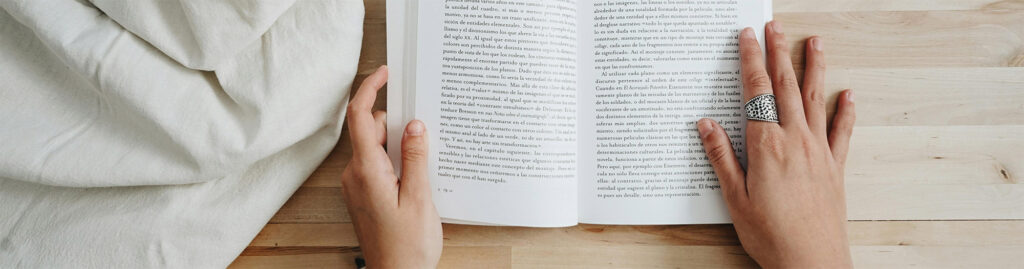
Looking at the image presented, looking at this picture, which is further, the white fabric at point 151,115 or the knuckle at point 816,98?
the knuckle at point 816,98

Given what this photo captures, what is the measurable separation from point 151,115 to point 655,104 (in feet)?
1.98

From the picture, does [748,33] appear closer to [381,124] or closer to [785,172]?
[785,172]

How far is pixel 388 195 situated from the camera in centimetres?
64

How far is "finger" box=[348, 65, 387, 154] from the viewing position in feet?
2.07

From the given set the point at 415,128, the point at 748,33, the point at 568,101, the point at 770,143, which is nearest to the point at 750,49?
the point at 748,33

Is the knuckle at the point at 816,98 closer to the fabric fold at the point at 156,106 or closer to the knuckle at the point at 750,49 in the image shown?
the knuckle at the point at 750,49

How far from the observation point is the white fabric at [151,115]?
22.5 inches

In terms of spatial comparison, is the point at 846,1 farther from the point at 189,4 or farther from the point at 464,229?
the point at 189,4

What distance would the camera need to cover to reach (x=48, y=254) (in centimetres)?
61

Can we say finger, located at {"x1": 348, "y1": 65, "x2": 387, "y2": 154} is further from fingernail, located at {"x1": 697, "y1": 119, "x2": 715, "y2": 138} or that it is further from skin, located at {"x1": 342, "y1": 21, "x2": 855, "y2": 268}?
fingernail, located at {"x1": 697, "y1": 119, "x2": 715, "y2": 138}

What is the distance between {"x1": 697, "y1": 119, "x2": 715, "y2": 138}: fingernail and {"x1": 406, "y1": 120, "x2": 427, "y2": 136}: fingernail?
0.36 m

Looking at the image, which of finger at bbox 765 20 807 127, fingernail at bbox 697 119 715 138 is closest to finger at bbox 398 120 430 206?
fingernail at bbox 697 119 715 138

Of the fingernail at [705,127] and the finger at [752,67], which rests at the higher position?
the finger at [752,67]

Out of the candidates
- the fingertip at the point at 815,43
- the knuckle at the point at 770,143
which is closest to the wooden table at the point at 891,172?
the fingertip at the point at 815,43
